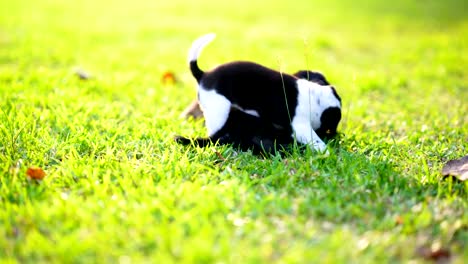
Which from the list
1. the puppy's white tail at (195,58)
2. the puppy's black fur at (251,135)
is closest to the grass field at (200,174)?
the puppy's black fur at (251,135)

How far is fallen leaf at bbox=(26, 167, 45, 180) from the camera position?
2.88 meters

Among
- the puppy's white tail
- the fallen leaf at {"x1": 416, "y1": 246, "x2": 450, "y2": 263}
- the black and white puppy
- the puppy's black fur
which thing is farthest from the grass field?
the puppy's white tail

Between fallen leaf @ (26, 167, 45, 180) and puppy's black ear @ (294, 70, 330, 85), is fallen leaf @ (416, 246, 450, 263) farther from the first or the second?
fallen leaf @ (26, 167, 45, 180)

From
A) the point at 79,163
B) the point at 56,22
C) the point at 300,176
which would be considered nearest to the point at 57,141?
the point at 79,163

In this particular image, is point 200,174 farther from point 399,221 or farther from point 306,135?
point 399,221

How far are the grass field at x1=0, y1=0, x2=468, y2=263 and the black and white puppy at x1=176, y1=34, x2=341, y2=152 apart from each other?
0.24m

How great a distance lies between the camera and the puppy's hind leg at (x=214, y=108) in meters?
3.45

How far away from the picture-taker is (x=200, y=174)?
3.06 m

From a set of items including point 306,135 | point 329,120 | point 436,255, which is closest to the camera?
point 436,255

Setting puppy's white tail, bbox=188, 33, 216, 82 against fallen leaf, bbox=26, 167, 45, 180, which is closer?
fallen leaf, bbox=26, 167, 45, 180

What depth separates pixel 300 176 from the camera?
3.06 meters

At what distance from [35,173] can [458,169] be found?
2809 millimetres

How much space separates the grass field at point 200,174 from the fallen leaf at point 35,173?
45 millimetres

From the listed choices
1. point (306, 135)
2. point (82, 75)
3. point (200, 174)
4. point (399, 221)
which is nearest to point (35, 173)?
point (200, 174)
